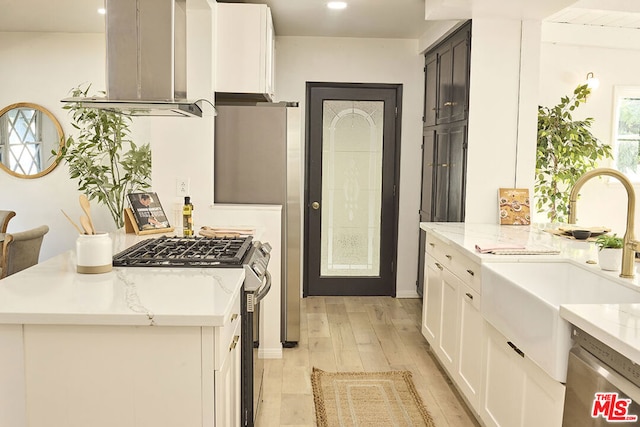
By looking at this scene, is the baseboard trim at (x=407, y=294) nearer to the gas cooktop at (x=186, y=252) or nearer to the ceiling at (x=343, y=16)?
the ceiling at (x=343, y=16)

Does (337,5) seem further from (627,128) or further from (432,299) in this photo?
(627,128)

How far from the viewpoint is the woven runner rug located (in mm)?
2916

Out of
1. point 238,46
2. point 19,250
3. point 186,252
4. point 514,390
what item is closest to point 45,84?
point 19,250

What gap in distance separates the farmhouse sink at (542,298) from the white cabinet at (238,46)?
83.3 inches

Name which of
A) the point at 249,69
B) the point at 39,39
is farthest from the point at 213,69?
the point at 39,39

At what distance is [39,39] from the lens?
19.3ft

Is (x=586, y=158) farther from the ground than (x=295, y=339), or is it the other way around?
(x=586, y=158)

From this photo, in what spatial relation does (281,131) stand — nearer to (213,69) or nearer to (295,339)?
(213,69)

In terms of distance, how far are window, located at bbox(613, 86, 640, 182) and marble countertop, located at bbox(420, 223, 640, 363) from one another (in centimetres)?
203

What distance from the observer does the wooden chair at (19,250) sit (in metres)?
4.39

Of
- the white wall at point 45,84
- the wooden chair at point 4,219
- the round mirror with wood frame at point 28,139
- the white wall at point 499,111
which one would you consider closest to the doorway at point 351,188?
the white wall at point 499,111

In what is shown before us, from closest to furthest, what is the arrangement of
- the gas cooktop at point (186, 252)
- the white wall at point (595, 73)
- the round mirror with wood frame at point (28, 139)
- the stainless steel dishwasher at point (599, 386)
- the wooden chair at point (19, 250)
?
the stainless steel dishwasher at point (599, 386), the gas cooktop at point (186, 252), the wooden chair at point (19, 250), the white wall at point (595, 73), the round mirror with wood frame at point (28, 139)

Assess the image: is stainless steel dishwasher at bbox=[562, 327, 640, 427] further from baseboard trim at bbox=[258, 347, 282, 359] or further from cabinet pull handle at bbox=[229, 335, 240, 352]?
baseboard trim at bbox=[258, 347, 282, 359]

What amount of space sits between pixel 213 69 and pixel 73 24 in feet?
8.78
